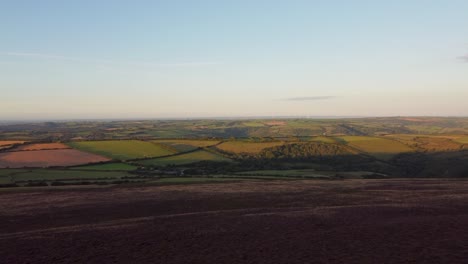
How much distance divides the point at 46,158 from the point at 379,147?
7982 cm

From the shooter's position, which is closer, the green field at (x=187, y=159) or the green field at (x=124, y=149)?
the green field at (x=187, y=159)

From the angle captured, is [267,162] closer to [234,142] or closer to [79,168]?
[234,142]

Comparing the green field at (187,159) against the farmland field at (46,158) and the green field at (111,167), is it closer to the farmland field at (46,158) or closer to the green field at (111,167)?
the green field at (111,167)

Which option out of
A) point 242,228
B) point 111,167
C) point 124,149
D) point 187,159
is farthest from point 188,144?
point 242,228

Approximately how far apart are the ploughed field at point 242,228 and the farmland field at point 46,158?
3840 cm

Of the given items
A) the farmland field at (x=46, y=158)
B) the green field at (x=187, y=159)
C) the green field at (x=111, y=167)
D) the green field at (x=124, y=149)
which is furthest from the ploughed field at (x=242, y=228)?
the green field at (x=124, y=149)

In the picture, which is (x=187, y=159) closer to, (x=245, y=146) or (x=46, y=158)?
(x=245, y=146)

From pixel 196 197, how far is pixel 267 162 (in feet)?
174

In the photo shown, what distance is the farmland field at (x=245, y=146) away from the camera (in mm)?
101438

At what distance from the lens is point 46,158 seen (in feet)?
264

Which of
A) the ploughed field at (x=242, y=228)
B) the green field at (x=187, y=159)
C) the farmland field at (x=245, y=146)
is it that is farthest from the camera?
the farmland field at (x=245, y=146)

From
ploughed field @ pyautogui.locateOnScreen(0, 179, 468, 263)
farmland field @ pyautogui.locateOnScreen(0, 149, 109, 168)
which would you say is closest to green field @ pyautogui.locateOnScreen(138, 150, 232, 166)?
farmland field @ pyautogui.locateOnScreen(0, 149, 109, 168)

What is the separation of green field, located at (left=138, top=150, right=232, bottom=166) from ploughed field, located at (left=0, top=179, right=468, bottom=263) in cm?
4229

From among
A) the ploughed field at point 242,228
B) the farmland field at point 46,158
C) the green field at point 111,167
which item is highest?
the ploughed field at point 242,228
